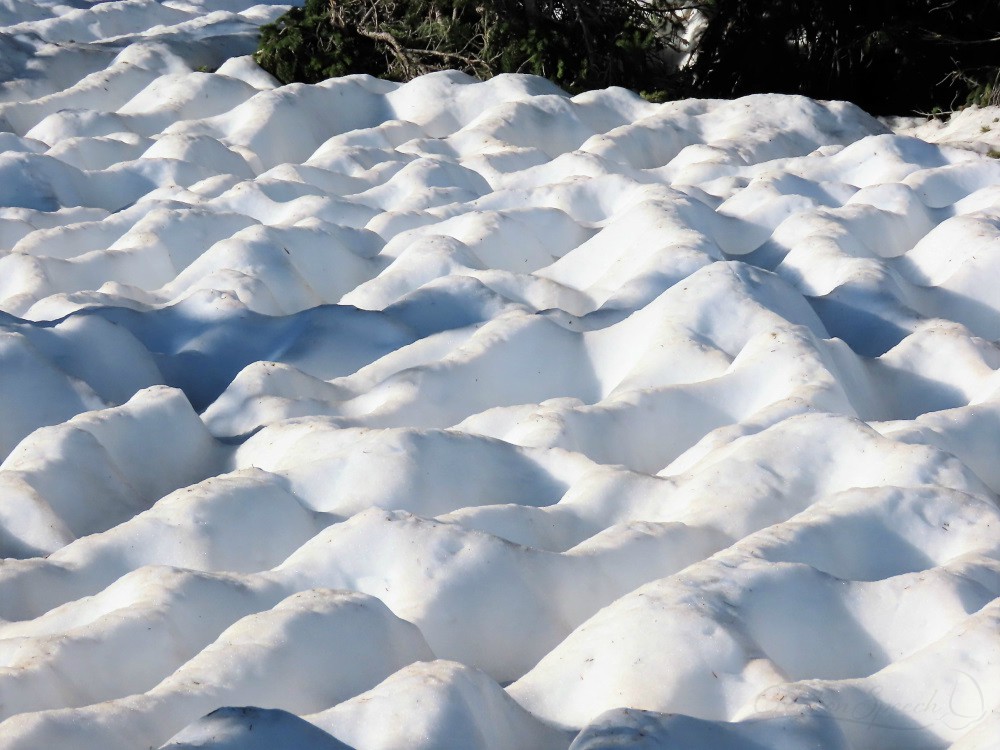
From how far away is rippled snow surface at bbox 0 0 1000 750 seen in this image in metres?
2.12

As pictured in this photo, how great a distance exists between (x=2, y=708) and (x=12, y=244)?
306cm

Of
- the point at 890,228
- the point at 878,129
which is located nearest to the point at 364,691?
the point at 890,228

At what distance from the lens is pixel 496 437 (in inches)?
127

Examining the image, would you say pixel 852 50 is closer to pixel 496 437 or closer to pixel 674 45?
pixel 674 45

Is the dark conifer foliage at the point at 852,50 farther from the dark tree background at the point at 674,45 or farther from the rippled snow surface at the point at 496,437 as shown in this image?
the rippled snow surface at the point at 496,437

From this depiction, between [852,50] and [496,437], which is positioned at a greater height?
[496,437]

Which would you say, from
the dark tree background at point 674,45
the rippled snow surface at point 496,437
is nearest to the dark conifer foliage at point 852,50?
the dark tree background at point 674,45

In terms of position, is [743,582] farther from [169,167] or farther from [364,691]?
[169,167]

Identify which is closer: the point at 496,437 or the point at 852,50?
the point at 496,437

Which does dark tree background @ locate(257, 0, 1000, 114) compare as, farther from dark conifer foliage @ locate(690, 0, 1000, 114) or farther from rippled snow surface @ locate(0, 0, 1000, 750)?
rippled snow surface @ locate(0, 0, 1000, 750)

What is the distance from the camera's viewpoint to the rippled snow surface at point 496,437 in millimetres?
2115

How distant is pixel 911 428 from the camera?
3.03 meters

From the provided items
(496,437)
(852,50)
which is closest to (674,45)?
(852,50)

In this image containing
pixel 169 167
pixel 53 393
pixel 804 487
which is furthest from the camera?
pixel 169 167
